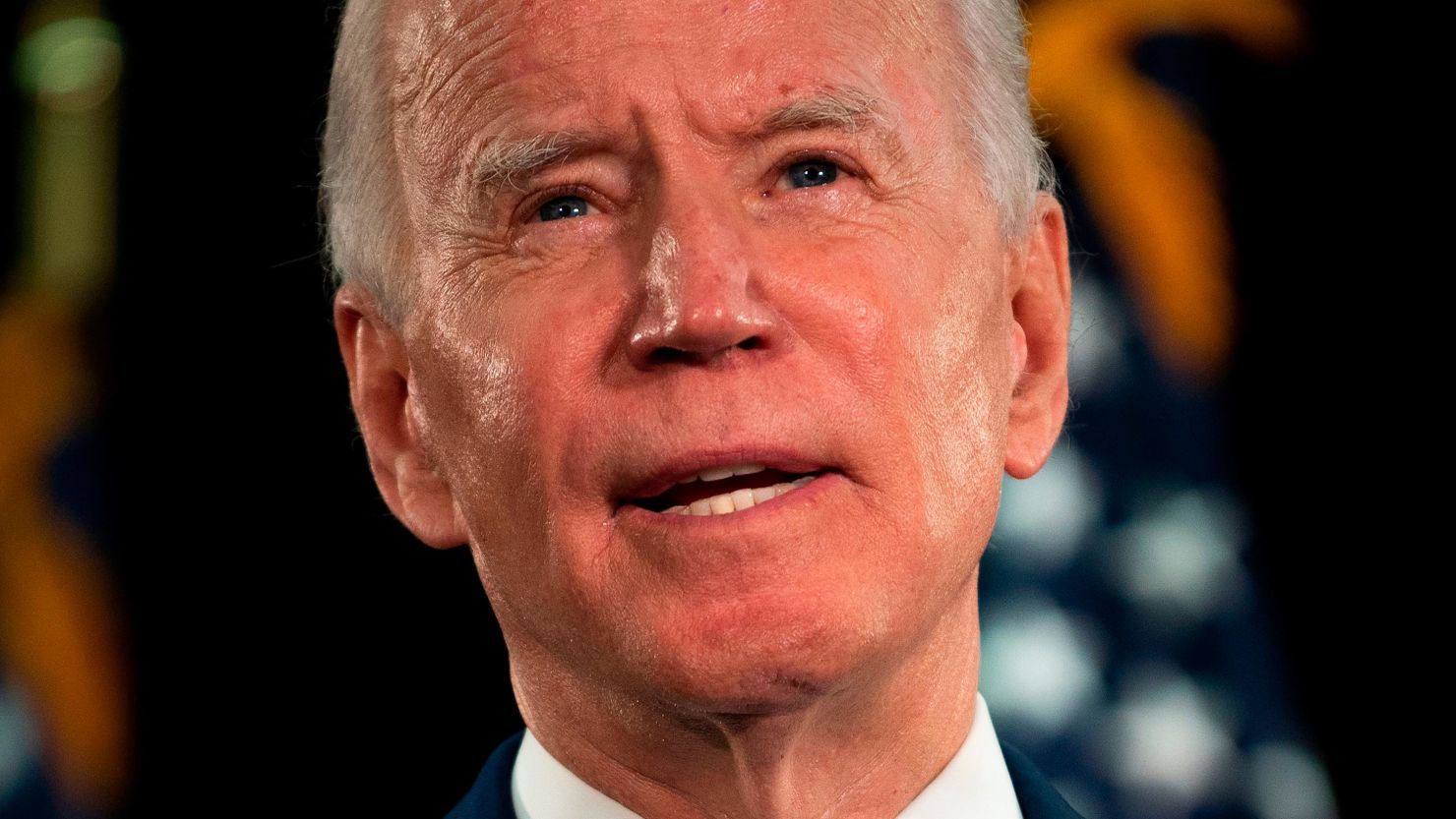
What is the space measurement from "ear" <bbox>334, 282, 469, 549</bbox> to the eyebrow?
1.08 feet

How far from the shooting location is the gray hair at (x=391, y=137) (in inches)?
80.4

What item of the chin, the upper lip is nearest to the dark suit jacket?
the chin

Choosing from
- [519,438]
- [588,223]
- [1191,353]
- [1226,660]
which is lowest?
[1226,660]

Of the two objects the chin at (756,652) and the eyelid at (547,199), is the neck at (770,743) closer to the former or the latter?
the chin at (756,652)

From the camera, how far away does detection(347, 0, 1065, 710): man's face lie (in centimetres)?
162

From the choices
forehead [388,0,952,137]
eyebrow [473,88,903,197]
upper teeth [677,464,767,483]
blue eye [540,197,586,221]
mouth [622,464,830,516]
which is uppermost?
forehead [388,0,952,137]

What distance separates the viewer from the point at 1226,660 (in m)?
3.89

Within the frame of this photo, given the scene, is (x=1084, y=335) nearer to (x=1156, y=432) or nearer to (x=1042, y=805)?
(x=1156, y=432)

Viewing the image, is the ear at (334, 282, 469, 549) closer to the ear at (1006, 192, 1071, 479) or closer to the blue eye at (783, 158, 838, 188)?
the blue eye at (783, 158, 838, 188)

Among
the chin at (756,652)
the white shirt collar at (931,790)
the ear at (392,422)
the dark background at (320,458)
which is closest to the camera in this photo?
the chin at (756,652)

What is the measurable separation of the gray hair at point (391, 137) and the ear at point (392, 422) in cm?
4

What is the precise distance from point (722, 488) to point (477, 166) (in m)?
0.53

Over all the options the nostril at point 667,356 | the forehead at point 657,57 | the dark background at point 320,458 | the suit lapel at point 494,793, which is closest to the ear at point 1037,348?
the forehead at point 657,57

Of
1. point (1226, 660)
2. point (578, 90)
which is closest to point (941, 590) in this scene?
point (578, 90)
